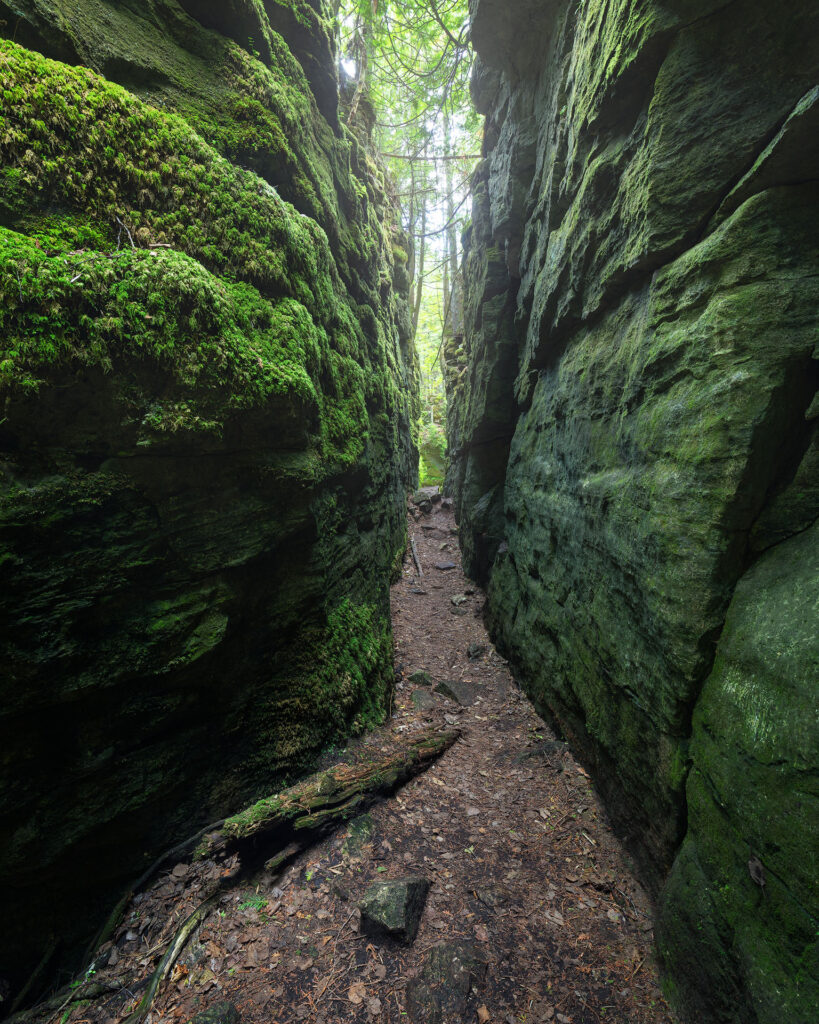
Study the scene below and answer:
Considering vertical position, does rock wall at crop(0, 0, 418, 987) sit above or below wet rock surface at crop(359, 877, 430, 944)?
above

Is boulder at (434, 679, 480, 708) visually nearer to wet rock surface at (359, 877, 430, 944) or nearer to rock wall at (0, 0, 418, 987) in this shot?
rock wall at (0, 0, 418, 987)

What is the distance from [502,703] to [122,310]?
276 inches

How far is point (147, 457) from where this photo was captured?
12.2ft

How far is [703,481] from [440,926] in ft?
14.0

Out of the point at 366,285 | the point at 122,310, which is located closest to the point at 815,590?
the point at 122,310

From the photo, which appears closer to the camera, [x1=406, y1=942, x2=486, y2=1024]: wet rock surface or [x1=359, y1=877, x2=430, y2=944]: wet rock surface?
A: [x1=406, y1=942, x2=486, y2=1024]: wet rock surface

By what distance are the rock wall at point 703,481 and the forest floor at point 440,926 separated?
18.6 inches

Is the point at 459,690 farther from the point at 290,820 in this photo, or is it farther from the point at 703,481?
the point at 703,481

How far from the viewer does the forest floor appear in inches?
117

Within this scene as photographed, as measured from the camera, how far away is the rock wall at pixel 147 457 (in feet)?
10.4

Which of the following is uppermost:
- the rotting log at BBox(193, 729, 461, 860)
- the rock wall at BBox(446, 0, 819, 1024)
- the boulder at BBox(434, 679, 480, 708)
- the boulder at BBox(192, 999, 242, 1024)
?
the rock wall at BBox(446, 0, 819, 1024)

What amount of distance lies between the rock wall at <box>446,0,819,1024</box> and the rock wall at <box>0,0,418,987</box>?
3.37 meters

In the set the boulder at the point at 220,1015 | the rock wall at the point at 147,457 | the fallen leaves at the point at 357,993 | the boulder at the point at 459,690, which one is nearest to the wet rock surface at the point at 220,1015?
the boulder at the point at 220,1015

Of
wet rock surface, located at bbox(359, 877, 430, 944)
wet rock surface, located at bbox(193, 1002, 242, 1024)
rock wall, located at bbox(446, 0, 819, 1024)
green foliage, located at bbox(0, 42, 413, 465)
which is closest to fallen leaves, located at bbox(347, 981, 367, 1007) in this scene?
wet rock surface, located at bbox(359, 877, 430, 944)
